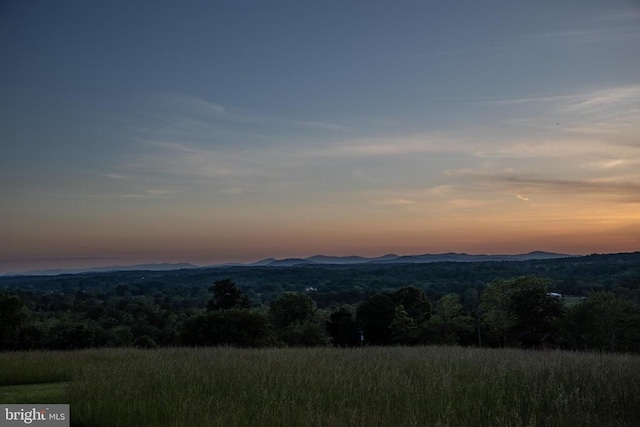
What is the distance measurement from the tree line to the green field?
21.1 meters

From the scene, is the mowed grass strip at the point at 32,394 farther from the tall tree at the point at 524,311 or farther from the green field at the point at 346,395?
the tall tree at the point at 524,311

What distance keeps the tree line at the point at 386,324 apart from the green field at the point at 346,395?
830 inches

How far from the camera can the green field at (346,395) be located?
6.56 m

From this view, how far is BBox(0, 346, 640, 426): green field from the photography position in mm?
6559

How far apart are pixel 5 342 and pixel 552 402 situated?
33.8 m

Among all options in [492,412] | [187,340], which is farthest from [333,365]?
[187,340]

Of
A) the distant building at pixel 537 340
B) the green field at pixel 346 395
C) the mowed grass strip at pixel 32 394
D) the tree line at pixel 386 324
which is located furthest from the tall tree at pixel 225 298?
the green field at pixel 346 395

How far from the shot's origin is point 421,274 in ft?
531

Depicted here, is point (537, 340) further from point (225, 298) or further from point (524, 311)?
point (225, 298)

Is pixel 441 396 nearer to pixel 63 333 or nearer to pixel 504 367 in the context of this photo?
pixel 504 367

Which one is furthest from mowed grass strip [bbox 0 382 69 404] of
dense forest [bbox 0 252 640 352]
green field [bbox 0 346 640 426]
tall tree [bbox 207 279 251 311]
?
tall tree [bbox 207 279 251 311]

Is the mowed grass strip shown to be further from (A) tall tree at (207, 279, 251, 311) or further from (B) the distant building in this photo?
(B) the distant building

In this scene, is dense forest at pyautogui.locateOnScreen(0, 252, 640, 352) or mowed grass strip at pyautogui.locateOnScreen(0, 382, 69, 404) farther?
dense forest at pyautogui.locateOnScreen(0, 252, 640, 352)

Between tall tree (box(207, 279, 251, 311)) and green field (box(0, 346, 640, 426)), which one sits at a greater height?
green field (box(0, 346, 640, 426))
